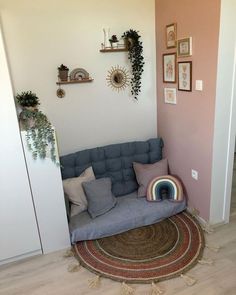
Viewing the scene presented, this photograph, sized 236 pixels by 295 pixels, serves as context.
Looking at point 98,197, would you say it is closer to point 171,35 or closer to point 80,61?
point 80,61

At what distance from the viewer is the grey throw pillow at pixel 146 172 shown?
2.90 metres

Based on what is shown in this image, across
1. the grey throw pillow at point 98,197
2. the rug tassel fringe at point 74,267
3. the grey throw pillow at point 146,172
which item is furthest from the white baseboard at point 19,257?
the grey throw pillow at point 146,172

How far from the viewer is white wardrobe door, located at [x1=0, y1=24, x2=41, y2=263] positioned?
76.7 inches

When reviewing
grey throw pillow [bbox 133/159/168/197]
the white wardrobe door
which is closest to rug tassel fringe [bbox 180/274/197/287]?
grey throw pillow [bbox 133/159/168/197]

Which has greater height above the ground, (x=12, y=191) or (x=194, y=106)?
(x=194, y=106)

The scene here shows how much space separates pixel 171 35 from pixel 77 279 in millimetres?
2469

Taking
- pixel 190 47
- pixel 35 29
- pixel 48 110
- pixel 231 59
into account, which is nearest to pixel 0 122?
pixel 48 110

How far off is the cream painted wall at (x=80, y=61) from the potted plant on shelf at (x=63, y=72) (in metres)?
0.07

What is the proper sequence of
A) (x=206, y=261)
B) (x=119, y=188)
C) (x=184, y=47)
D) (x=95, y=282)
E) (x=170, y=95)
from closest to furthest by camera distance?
(x=95, y=282)
(x=206, y=261)
(x=184, y=47)
(x=170, y=95)
(x=119, y=188)

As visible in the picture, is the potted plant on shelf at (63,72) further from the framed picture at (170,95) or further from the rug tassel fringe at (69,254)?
the rug tassel fringe at (69,254)

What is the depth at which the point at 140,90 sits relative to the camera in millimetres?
3047

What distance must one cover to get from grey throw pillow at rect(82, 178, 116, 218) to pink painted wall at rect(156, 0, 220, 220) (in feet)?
2.85

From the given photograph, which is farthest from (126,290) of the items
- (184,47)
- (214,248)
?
(184,47)

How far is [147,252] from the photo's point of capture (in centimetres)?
234
